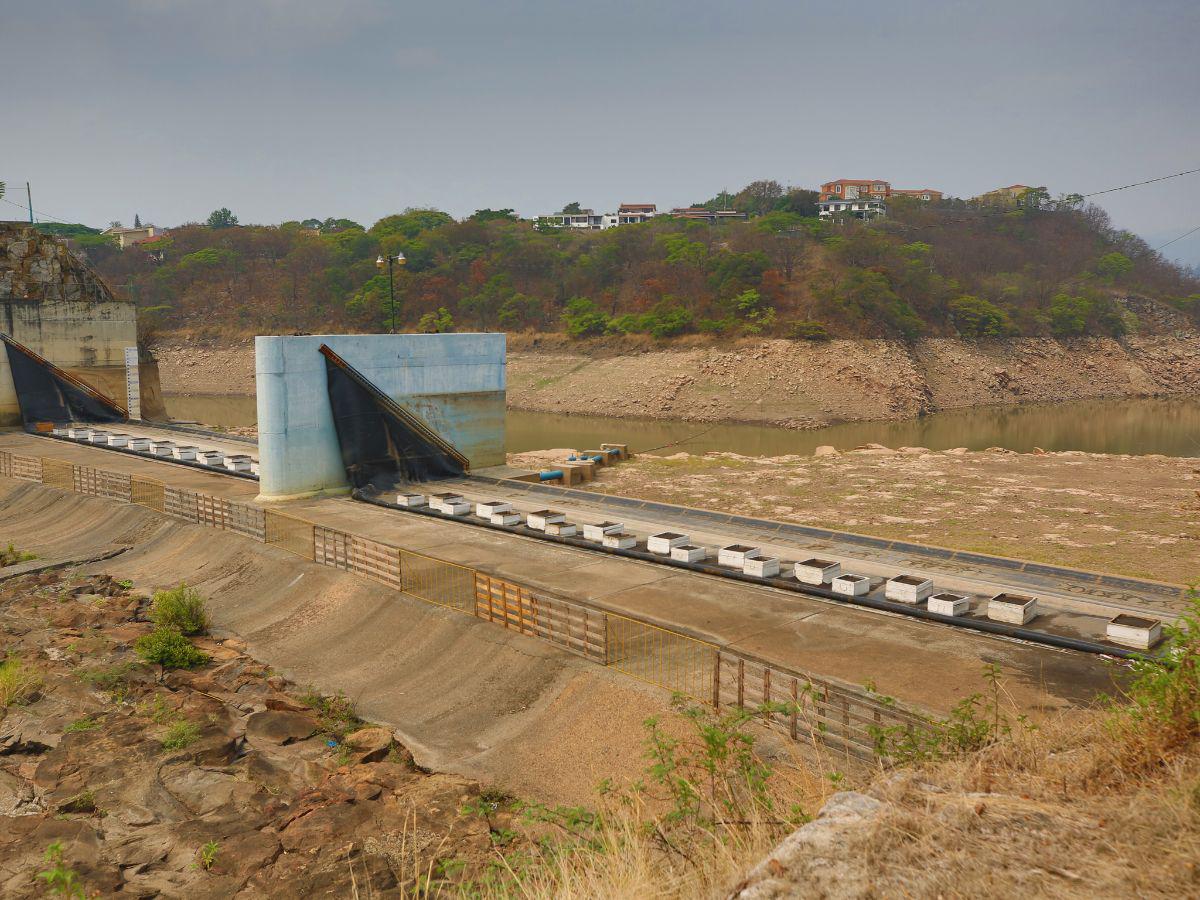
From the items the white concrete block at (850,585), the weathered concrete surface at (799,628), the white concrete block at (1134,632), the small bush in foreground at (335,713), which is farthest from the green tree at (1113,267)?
the small bush in foreground at (335,713)

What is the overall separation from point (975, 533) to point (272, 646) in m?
23.0

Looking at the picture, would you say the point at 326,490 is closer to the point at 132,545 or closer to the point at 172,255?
the point at 132,545

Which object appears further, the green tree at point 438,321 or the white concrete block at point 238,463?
the green tree at point 438,321

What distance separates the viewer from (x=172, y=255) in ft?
467

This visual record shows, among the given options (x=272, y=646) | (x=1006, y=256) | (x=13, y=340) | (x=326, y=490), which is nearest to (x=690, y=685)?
(x=272, y=646)

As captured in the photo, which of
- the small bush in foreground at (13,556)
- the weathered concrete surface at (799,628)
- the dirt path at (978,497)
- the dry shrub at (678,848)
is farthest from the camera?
the small bush in foreground at (13,556)

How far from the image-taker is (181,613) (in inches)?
934

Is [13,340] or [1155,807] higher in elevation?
[13,340]

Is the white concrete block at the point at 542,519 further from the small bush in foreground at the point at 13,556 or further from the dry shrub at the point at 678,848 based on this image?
the small bush in foreground at the point at 13,556

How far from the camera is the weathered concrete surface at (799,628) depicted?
1634cm

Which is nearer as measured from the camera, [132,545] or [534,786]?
[534,786]

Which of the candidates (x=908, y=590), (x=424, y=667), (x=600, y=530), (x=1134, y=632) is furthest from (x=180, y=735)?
(x=1134, y=632)

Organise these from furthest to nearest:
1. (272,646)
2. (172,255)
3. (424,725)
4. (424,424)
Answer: (172,255)
(424,424)
(272,646)
(424,725)

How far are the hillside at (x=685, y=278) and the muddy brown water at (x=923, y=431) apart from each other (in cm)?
1401
